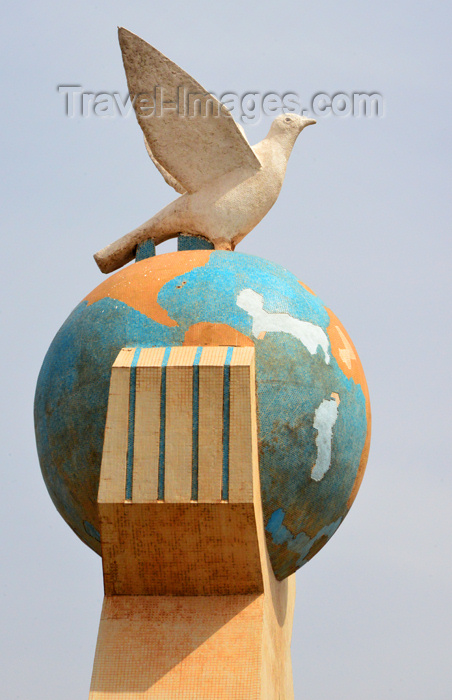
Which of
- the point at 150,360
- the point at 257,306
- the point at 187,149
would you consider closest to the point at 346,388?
the point at 257,306

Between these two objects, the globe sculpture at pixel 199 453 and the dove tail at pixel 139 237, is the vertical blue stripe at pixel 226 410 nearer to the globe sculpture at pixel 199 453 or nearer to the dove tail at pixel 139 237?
the globe sculpture at pixel 199 453

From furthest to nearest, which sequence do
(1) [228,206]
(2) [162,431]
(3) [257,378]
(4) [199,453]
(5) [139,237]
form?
(5) [139,237], (1) [228,206], (3) [257,378], (2) [162,431], (4) [199,453]

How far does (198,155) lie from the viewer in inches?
522

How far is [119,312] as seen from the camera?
1096 centimetres

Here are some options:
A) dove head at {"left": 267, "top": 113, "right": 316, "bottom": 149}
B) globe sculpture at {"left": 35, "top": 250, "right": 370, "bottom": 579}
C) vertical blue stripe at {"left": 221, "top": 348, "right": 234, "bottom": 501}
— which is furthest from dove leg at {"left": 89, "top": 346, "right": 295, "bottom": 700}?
dove head at {"left": 267, "top": 113, "right": 316, "bottom": 149}

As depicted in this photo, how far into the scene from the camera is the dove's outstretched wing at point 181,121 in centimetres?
1295

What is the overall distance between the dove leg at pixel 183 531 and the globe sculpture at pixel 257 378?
0.27 meters

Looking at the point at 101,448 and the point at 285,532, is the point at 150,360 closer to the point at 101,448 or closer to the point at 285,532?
the point at 101,448

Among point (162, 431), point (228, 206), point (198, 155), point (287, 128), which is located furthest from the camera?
point (287, 128)

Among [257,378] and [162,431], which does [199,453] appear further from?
[257,378]

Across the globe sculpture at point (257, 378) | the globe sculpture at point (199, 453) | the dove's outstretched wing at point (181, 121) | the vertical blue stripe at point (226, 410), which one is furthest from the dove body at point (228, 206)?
the vertical blue stripe at point (226, 410)

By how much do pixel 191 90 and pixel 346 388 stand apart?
4.10 meters

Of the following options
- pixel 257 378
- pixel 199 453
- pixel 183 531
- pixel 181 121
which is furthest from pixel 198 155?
pixel 183 531

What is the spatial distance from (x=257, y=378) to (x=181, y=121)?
3938 mm
